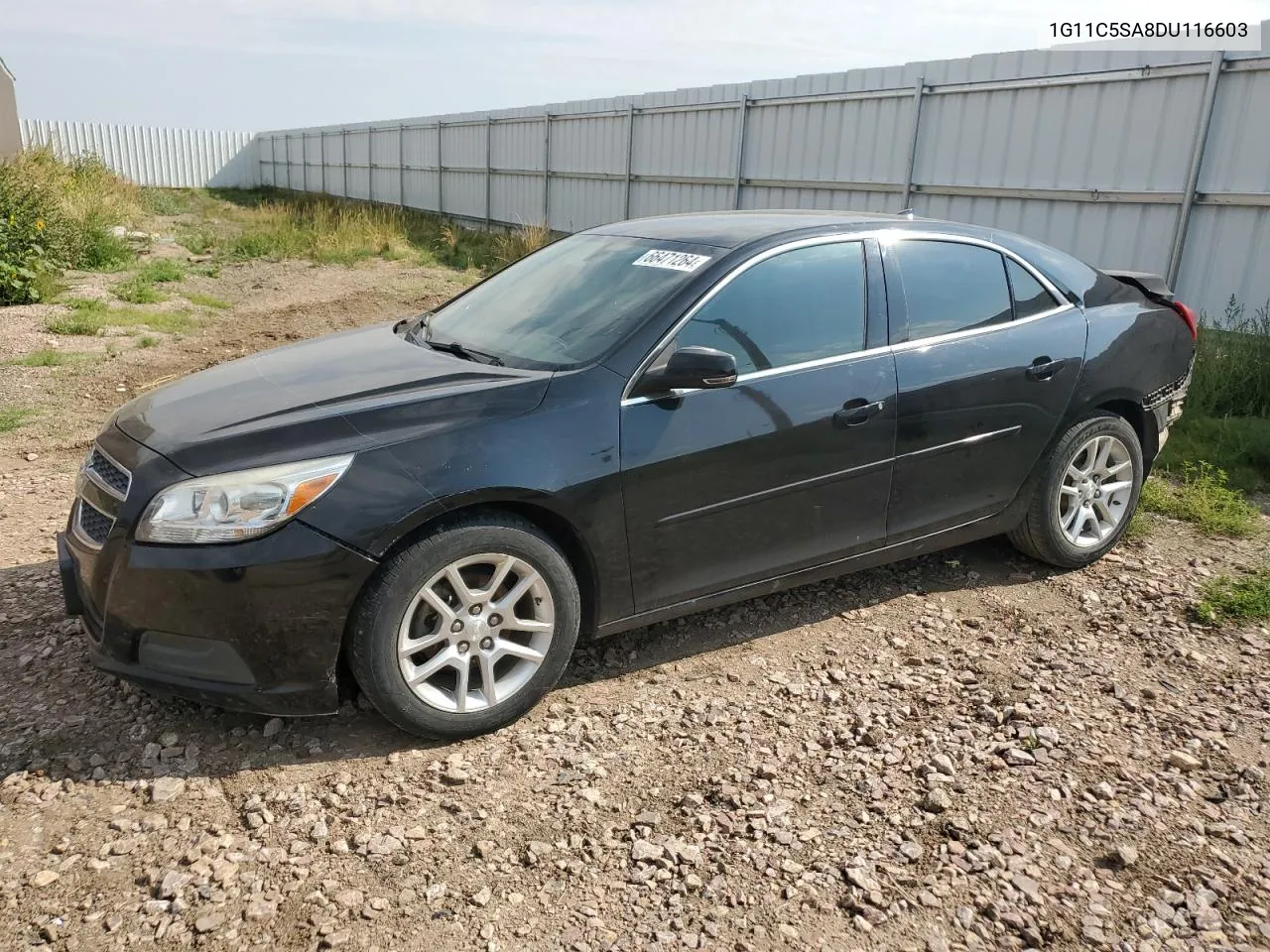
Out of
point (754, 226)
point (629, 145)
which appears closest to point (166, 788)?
point (754, 226)

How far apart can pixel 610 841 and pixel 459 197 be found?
847 inches

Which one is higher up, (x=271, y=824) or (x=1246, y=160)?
(x=1246, y=160)

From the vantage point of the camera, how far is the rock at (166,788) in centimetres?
284

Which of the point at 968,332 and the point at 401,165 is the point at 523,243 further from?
the point at 968,332

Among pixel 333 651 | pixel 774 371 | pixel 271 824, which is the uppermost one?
pixel 774 371

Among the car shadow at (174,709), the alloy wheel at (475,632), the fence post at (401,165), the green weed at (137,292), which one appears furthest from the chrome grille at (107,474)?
the fence post at (401,165)

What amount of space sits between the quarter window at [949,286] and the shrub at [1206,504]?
200cm

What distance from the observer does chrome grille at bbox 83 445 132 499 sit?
298 centimetres

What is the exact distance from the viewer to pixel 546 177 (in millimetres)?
18188

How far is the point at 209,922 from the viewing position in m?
2.37

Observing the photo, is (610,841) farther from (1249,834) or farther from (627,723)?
(1249,834)

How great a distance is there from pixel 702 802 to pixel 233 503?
166 cm

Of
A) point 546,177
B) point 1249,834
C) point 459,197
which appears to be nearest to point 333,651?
point 1249,834

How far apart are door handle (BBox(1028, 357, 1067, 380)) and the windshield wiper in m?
2.29
